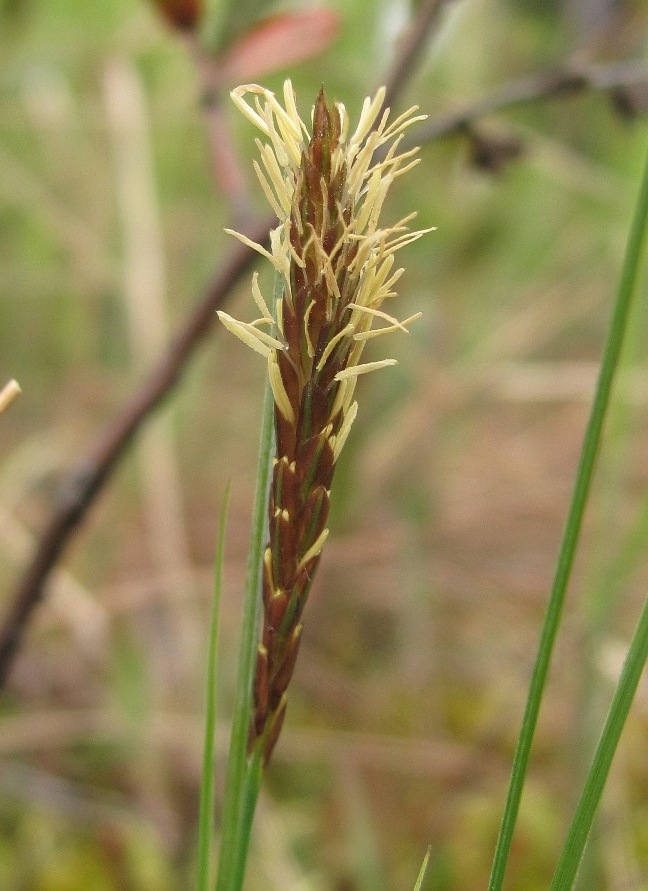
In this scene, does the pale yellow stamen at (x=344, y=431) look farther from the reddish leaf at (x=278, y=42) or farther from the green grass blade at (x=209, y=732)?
the reddish leaf at (x=278, y=42)

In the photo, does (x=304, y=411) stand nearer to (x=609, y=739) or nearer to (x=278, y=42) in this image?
(x=609, y=739)

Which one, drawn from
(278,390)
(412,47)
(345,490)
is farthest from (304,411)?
(345,490)

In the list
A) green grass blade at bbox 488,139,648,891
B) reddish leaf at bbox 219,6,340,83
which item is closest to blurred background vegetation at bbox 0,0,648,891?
reddish leaf at bbox 219,6,340,83

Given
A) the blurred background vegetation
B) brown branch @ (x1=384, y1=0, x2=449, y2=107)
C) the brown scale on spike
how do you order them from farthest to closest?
1. the blurred background vegetation
2. brown branch @ (x1=384, y1=0, x2=449, y2=107)
3. the brown scale on spike

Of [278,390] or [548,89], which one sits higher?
[548,89]

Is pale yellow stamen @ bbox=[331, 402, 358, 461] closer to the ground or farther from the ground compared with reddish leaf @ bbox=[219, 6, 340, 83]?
closer to the ground

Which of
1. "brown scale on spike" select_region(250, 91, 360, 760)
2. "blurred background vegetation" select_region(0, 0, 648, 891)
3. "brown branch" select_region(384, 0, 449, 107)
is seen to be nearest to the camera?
"brown scale on spike" select_region(250, 91, 360, 760)

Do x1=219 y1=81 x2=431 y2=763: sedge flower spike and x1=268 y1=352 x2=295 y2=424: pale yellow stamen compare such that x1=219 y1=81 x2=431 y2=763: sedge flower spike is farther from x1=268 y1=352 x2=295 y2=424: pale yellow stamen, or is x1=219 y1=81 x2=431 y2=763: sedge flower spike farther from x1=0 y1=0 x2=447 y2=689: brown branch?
x1=0 y1=0 x2=447 y2=689: brown branch
